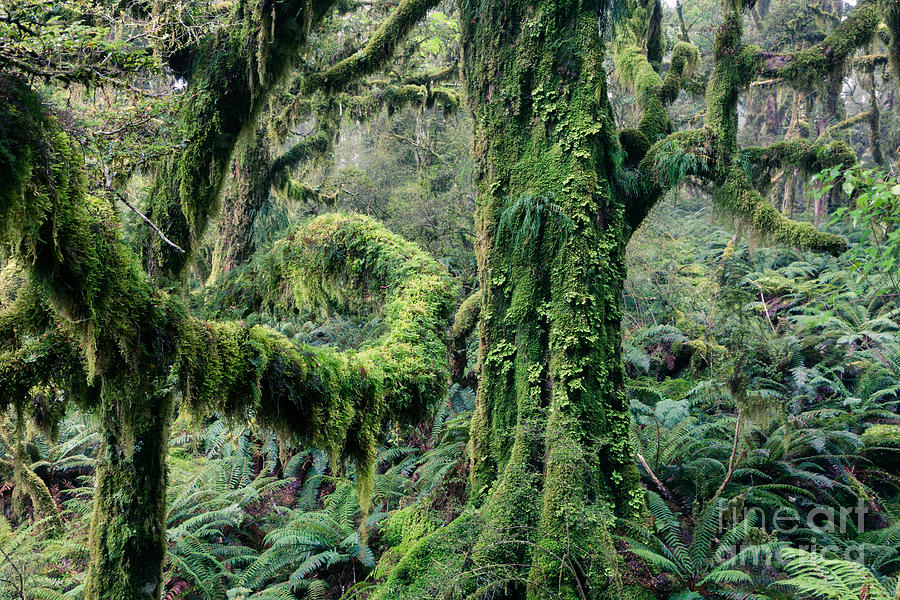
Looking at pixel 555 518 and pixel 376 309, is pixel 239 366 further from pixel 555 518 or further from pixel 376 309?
pixel 376 309

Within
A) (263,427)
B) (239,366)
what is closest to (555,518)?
(263,427)

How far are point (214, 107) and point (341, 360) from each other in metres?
3.00

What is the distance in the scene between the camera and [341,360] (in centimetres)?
424

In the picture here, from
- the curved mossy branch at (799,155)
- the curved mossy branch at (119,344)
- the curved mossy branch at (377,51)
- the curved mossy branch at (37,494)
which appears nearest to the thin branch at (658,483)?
the curved mossy branch at (119,344)

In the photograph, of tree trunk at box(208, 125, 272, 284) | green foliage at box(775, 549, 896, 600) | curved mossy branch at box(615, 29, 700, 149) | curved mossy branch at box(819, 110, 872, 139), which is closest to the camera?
green foliage at box(775, 549, 896, 600)

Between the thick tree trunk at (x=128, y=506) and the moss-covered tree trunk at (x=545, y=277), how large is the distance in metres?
2.56

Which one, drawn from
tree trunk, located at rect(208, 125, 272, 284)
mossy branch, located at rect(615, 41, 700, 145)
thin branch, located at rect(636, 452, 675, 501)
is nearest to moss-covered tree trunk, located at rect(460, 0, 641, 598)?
mossy branch, located at rect(615, 41, 700, 145)

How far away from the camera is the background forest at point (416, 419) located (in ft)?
12.5

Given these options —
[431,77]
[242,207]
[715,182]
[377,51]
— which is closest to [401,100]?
[431,77]

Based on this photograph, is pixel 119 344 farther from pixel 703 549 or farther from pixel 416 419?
pixel 703 549

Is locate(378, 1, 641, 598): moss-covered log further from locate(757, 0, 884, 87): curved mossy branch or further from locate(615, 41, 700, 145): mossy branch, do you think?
locate(757, 0, 884, 87): curved mossy branch

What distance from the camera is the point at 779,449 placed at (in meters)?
6.72

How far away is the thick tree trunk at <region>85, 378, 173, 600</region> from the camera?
13.1 ft

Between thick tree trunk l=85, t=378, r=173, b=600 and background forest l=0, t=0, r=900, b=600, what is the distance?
35 centimetres
